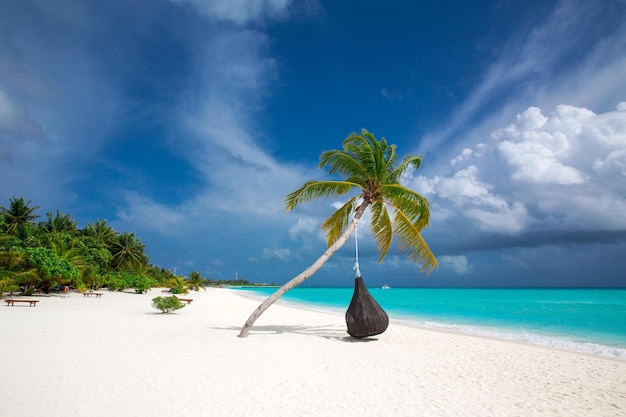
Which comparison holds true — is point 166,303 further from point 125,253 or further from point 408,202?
point 125,253

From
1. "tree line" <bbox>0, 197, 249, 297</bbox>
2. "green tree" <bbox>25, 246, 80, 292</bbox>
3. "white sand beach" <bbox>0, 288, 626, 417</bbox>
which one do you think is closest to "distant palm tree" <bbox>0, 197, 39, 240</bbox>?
"tree line" <bbox>0, 197, 249, 297</bbox>

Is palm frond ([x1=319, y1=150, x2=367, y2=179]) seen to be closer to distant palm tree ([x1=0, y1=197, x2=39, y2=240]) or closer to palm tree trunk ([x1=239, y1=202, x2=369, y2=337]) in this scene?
palm tree trunk ([x1=239, y1=202, x2=369, y2=337])

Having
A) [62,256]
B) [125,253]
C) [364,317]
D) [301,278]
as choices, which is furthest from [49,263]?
[125,253]

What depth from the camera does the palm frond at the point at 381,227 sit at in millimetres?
10766

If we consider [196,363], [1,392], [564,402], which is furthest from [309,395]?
[1,392]

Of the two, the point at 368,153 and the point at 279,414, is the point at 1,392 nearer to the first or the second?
the point at 279,414

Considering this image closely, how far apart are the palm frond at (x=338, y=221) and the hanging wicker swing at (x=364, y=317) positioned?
230 centimetres

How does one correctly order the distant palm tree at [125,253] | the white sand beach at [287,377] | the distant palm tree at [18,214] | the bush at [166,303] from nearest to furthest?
the white sand beach at [287,377]
the bush at [166,303]
the distant palm tree at [18,214]
the distant palm tree at [125,253]

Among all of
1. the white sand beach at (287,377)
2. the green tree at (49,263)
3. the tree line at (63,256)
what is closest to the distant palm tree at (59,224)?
the tree line at (63,256)

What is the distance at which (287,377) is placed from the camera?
5.98 metres

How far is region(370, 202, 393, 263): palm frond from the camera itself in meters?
10.8

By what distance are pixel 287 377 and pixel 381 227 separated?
6.16m

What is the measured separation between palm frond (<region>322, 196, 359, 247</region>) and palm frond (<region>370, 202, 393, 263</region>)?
75 centimetres

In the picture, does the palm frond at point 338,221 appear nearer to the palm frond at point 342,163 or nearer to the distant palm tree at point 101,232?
the palm frond at point 342,163
